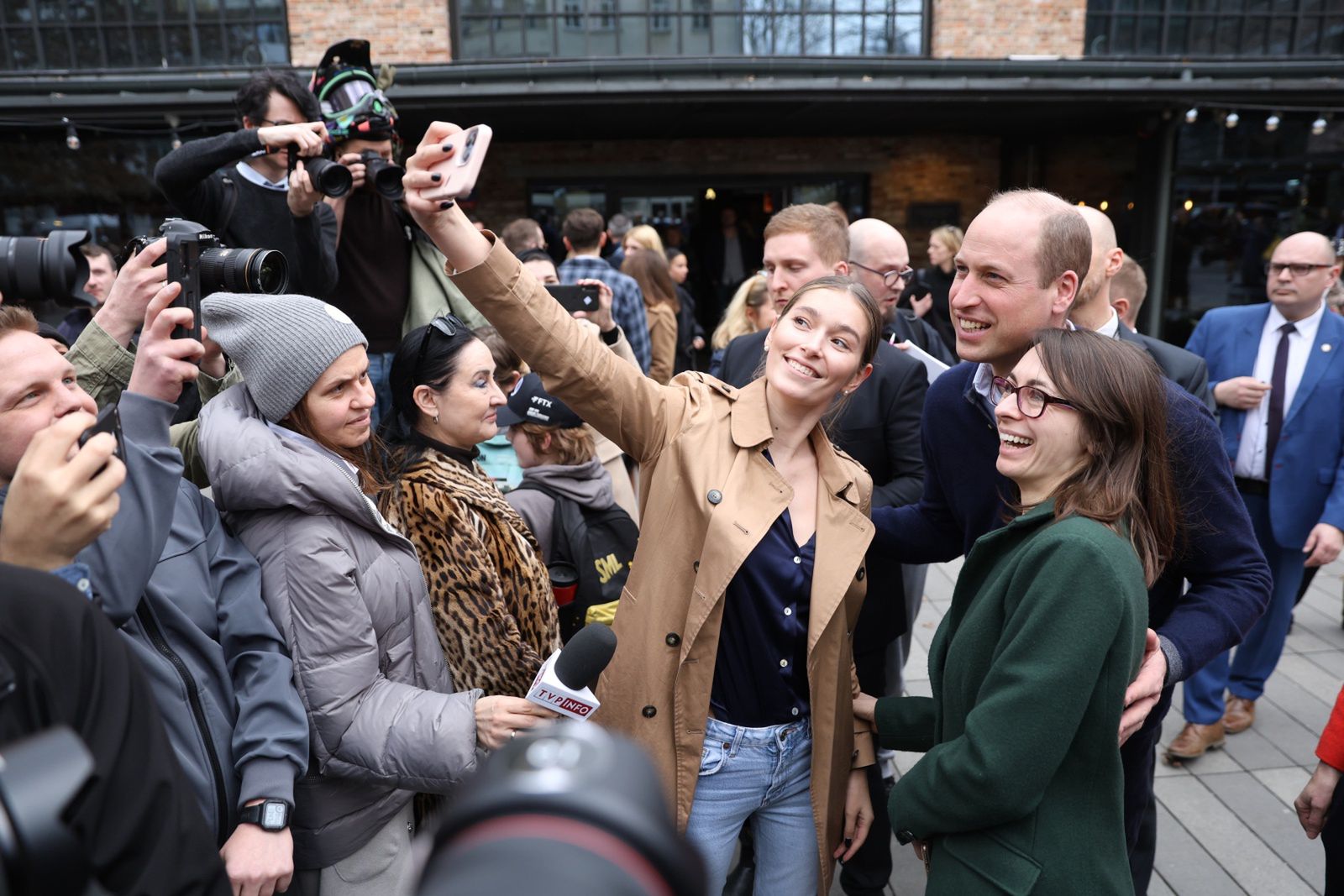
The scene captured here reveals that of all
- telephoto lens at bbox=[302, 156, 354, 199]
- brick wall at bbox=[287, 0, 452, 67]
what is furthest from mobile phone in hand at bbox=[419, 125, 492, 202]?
brick wall at bbox=[287, 0, 452, 67]

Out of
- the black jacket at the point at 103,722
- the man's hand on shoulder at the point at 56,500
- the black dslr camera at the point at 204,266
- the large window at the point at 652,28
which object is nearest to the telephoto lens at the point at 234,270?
the black dslr camera at the point at 204,266

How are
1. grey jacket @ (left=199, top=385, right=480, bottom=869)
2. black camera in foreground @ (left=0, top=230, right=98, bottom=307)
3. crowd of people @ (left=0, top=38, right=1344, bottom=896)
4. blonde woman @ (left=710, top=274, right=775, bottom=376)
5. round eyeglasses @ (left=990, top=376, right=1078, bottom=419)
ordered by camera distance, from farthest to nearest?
blonde woman @ (left=710, top=274, right=775, bottom=376)
grey jacket @ (left=199, top=385, right=480, bottom=869)
round eyeglasses @ (left=990, top=376, right=1078, bottom=419)
black camera in foreground @ (left=0, top=230, right=98, bottom=307)
crowd of people @ (left=0, top=38, right=1344, bottom=896)

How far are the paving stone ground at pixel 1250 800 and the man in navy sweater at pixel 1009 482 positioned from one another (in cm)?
122

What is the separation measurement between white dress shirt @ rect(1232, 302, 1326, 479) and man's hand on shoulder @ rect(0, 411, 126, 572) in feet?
14.8

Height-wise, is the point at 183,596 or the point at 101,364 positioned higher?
the point at 101,364

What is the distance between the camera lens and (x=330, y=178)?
3062 mm

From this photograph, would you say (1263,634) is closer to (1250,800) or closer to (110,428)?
(1250,800)

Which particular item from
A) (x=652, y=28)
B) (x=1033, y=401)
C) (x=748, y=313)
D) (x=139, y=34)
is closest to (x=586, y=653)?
(x=1033, y=401)

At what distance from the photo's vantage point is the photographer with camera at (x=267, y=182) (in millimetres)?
3109

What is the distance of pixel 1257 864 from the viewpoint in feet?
11.4

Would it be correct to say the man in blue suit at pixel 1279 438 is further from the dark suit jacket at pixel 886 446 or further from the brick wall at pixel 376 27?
the brick wall at pixel 376 27

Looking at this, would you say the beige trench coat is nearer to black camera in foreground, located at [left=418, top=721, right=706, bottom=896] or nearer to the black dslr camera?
the black dslr camera

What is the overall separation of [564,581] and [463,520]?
0.66 m

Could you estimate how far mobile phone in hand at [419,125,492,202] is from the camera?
5.80ft
